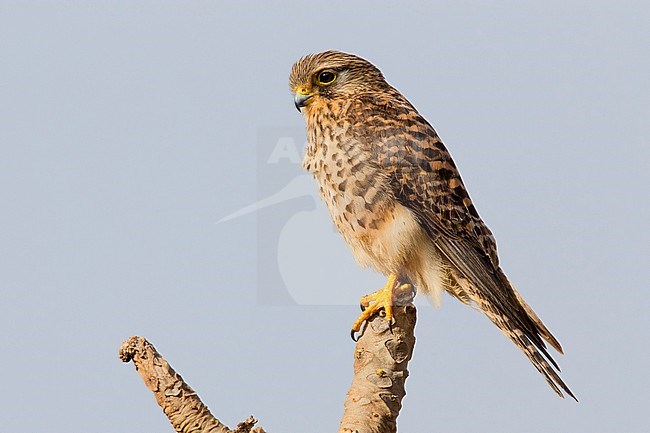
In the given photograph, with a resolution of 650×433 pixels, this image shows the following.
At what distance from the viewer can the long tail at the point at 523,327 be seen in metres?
3.85

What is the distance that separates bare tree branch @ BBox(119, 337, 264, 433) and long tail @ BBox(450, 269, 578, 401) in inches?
58.4

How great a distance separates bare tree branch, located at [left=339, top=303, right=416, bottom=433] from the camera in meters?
3.20

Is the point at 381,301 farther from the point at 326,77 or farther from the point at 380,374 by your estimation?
the point at 326,77

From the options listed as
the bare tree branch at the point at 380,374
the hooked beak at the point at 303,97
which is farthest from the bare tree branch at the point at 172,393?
the hooked beak at the point at 303,97

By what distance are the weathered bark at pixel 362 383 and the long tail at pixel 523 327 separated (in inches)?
19.1

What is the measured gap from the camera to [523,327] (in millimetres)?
3994

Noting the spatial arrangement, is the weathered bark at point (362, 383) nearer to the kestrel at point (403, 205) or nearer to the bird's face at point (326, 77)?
the kestrel at point (403, 205)

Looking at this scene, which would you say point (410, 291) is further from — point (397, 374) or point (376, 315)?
point (397, 374)

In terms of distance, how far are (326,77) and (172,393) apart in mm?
1888

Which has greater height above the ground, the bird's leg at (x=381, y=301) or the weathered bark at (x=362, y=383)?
the bird's leg at (x=381, y=301)

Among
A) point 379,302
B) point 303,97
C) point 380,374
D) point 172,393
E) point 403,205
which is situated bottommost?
point 380,374

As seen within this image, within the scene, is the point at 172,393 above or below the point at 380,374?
above

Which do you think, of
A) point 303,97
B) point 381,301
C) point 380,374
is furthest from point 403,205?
point 380,374

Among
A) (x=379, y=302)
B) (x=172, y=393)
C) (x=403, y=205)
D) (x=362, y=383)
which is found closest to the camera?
(x=172, y=393)
